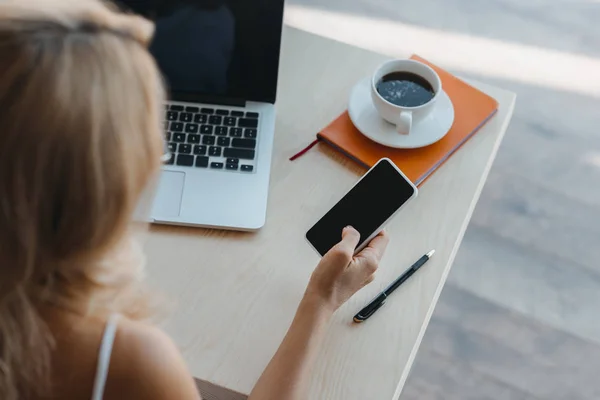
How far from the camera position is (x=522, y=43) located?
6.19ft

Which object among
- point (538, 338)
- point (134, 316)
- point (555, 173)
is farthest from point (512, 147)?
point (134, 316)

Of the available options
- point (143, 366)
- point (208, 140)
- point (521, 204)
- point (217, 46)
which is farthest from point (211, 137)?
point (521, 204)

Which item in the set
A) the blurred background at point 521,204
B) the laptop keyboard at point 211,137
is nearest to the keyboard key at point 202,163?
the laptop keyboard at point 211,137

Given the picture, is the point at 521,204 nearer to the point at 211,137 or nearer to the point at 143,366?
the point at 211,137

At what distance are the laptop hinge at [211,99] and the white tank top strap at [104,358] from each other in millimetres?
409

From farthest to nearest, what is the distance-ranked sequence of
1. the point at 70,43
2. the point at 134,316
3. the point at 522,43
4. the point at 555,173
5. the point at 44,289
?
the point at 522,43 → the point at 555,173 → the point at 134,316 → the point at 44,289 → the point at 70,43

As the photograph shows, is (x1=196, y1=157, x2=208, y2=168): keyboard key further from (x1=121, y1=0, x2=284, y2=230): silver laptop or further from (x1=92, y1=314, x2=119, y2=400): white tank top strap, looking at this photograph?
(x1=92, y1=314, x2=119, y2=400): white tank top strap

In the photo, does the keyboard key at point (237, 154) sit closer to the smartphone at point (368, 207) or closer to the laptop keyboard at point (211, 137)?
the laptop keyboard at point (211, 137)

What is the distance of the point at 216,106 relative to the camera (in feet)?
3.10

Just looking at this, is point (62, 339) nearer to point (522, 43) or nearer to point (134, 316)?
point (134, 316)

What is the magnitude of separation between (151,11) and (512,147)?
3.70ft

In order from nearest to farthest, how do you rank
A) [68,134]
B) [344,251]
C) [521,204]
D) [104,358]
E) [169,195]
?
[68,134] → [104,358] → [344,251] → [169,195] → [521,204]

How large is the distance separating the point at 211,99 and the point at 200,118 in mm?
31

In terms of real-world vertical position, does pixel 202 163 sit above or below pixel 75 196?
below
